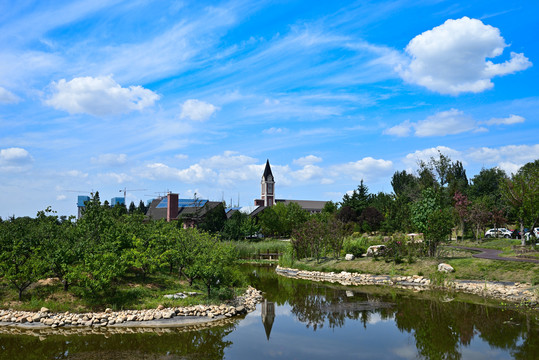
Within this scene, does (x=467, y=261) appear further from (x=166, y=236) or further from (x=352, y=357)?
(x=166, y=236)

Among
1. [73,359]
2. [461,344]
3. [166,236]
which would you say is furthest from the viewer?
[166,236]

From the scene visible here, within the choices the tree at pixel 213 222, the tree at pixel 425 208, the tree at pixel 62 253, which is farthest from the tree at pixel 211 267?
the tree at pixel 213 222

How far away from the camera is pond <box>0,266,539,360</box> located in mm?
13242

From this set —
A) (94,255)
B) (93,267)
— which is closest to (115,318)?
(93,267)

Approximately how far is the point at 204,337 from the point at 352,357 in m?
5.52

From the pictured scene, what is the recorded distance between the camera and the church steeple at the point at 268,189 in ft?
354

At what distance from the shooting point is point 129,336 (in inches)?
583

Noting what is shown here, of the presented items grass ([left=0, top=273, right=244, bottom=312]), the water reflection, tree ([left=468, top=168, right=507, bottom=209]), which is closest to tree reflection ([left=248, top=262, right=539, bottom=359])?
the water reflection

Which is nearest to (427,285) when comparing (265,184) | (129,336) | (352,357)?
(352,357)

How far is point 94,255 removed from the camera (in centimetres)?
1834

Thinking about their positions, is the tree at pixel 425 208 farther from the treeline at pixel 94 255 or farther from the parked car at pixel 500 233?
the treeline at pixel 94 255

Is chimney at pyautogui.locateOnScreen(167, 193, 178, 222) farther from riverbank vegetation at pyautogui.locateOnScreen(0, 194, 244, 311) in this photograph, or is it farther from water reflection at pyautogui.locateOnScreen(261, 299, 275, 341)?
water reflection at pyautogui.locateOnScreen(261, 299, 275, 341)

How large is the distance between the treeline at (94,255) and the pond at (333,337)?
125 inches

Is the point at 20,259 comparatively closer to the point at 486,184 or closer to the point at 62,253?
the point at 62,253
